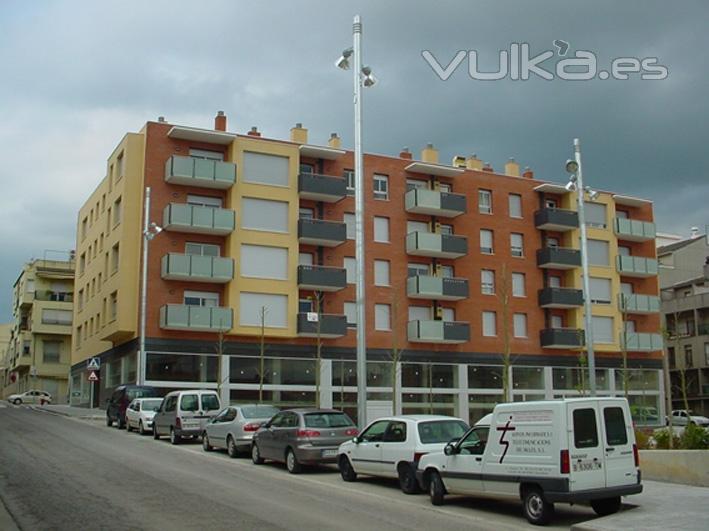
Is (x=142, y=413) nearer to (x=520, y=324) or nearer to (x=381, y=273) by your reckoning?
(x=381, y=273)

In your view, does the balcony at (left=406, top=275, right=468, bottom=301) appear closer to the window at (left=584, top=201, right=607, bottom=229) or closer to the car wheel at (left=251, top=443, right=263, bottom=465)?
the window at (left=584, top=201, right=607, bottom=229)

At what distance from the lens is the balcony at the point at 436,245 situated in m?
48.0

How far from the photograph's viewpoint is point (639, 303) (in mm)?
55031

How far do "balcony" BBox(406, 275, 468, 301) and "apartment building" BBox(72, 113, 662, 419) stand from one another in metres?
0.17

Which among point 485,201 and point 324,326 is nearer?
point 324,326

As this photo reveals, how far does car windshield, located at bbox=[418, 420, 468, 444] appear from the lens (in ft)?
52.4

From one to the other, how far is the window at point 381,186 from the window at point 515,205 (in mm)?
8611

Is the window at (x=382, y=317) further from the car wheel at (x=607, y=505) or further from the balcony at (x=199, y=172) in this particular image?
the car wheel at (x=607, y=505)

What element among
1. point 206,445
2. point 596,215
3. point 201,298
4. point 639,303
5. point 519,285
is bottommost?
point 206,445

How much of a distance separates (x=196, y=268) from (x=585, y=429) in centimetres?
3176

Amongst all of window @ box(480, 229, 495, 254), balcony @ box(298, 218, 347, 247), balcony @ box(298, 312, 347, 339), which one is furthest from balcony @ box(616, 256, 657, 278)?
balcony @ box(298, 312, 347, 339)

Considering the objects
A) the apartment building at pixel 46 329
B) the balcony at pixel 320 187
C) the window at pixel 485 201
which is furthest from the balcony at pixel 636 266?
the apartment building at pixel 46 329

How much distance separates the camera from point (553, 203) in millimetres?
55062

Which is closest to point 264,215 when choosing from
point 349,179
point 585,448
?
point 349,179
